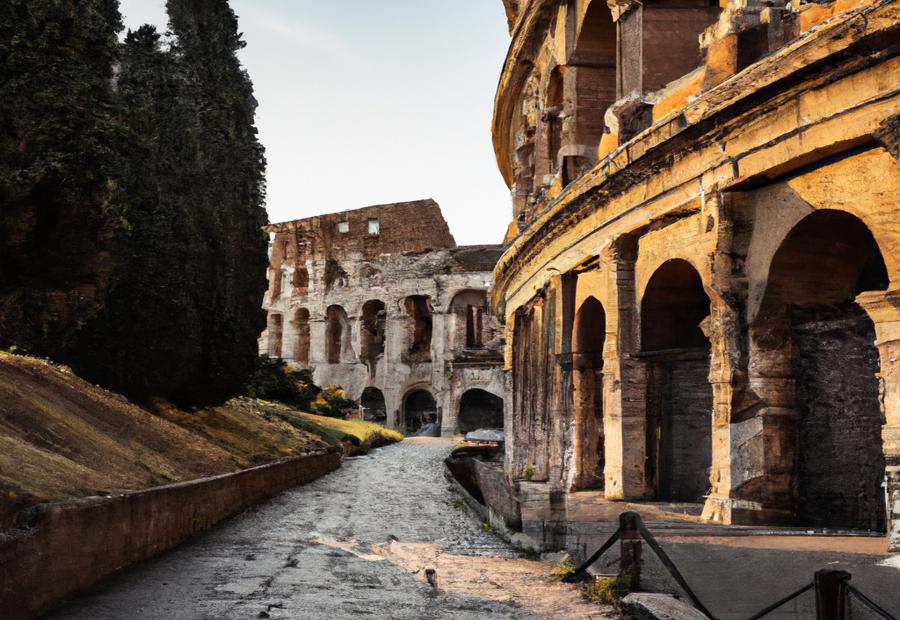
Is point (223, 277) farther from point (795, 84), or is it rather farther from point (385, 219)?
point (385, 219)

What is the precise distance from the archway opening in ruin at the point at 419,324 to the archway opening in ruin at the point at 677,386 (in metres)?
27.9

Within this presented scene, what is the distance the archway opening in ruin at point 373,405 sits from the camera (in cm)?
4028

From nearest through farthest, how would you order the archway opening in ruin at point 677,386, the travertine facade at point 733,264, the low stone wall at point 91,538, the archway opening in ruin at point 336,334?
the low stone wall at point 91,538, the travertine facade at point 733,264, the archway opening in ruin at point 677,386, the archway opening in ruin at point 336,334

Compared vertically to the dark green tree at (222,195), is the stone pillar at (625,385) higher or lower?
lower

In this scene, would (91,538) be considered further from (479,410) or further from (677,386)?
(479,410)

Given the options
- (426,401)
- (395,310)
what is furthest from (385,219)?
(426,401)

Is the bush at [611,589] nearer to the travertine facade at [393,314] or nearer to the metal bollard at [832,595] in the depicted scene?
the metal bollard at [832,595]

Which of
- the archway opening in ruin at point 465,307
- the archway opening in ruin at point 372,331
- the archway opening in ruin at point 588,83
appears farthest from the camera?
the archway opening in ruin at point 372,331

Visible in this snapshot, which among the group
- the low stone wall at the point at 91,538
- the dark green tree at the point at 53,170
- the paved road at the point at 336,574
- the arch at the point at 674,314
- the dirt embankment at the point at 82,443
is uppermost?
the dark green tree at the point at 53,170

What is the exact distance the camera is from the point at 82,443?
8.09 meters

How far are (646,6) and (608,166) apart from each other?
2.27m

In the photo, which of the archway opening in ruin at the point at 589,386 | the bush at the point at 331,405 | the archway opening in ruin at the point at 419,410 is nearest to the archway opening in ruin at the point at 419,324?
the archway opening in ruin at the point at 419,410

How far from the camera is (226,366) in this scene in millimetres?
14242

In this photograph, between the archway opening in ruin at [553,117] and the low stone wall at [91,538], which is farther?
the archway opening in ruin at [553,117]
